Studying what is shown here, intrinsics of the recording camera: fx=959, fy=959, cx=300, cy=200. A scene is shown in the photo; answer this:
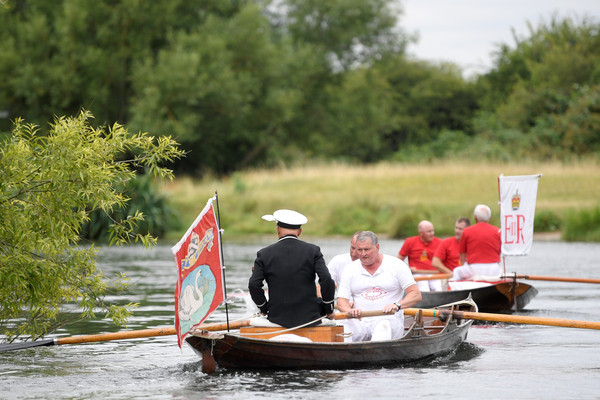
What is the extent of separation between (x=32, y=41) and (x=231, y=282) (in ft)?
94.4

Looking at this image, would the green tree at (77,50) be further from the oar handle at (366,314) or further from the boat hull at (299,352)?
the boat hull at (299,352)

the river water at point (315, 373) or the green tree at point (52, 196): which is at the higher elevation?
the green tree at point (52, 196)

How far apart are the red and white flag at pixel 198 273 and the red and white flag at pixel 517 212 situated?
7.51 metres

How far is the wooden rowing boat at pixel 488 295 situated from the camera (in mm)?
14852

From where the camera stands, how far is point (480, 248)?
52.6 ft

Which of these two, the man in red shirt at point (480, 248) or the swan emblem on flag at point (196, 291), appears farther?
the man in red shirt at point (480, 248)

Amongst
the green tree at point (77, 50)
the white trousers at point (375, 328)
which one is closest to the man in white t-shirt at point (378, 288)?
the white trousers at point (375, 328)

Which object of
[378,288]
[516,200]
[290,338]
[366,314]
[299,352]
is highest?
[516,200]

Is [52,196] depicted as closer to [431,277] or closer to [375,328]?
[375,328]

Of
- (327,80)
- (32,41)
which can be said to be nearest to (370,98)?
(327,80)

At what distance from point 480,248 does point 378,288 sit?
570 cm

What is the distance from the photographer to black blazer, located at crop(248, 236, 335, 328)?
32.0 ft

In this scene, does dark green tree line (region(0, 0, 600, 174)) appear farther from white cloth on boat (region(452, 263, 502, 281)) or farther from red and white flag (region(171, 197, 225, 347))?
red and white flag (region(171, 197, 225, 347))

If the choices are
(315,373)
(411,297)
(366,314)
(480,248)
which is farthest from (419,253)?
(315,373)
